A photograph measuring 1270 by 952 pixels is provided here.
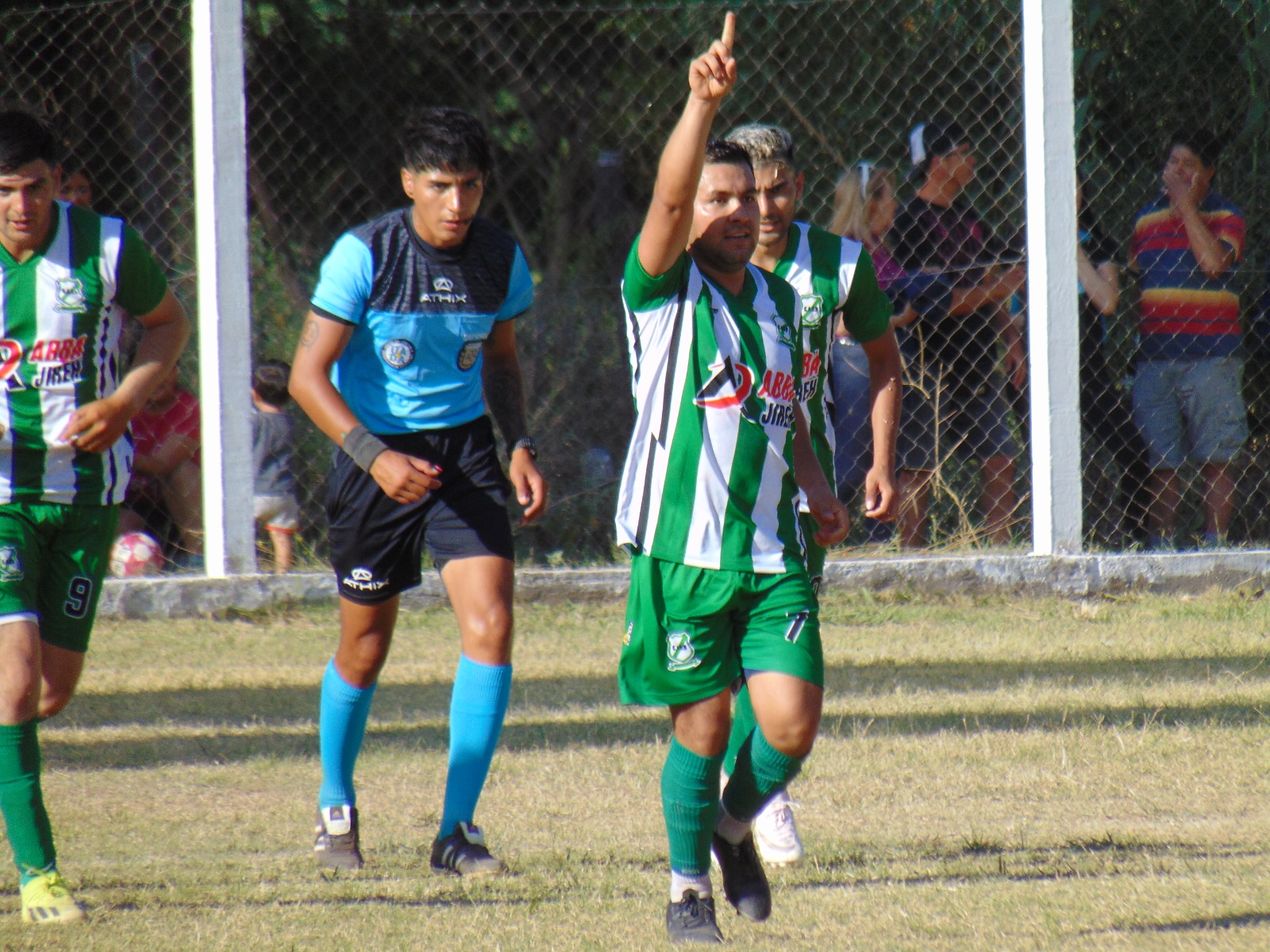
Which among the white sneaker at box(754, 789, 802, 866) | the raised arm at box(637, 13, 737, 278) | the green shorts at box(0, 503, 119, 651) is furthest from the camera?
the white sneaker at box(754, 789, 802, 866)

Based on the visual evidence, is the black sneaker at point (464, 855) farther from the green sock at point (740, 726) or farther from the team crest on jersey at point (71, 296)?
the team crest on jersey at point (71, 296)

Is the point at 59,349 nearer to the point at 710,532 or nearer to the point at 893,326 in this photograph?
the point at 710,532

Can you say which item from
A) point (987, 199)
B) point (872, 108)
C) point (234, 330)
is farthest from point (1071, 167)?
point (234, 330)

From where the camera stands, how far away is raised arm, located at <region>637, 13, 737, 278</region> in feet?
10.2

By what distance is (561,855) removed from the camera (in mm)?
4141

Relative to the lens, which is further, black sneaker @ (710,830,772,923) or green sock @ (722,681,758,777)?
green sock @ (722,681,758,777)

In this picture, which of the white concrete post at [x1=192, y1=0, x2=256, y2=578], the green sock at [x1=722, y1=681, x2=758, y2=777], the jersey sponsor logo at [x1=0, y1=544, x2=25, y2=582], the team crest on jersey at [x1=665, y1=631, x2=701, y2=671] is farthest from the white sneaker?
the white concrete post at [x1=192, y1=0, x2=256, y2=578]

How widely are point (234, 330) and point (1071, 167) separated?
4.12 m

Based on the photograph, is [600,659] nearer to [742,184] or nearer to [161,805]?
[161,805]

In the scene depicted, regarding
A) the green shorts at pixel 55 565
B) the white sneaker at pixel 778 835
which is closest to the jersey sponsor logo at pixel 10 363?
the green shorts at pixel 55 565

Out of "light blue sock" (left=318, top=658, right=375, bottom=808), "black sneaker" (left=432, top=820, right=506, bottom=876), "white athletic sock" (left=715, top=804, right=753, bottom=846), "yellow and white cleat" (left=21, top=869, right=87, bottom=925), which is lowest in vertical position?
"black sneaker" (left=432, top=820, right=506, bottom=876)

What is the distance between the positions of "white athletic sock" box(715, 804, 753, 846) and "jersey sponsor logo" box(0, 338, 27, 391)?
1.97 metres

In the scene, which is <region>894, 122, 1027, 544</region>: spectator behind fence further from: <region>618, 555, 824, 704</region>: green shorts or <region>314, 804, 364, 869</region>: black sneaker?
<region>618, 555, 824, 704</region>: green shorts

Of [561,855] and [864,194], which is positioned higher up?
[864,194]
